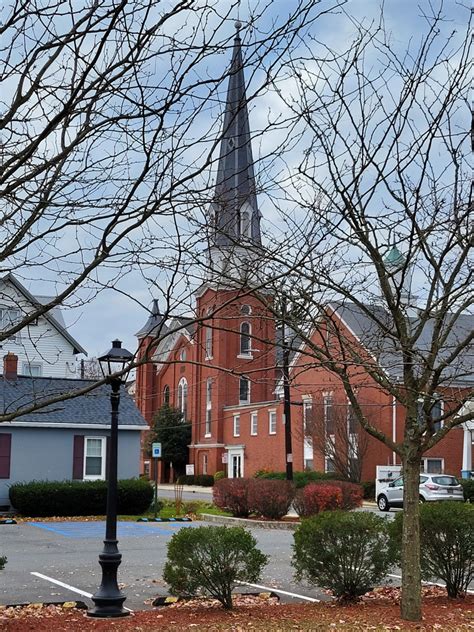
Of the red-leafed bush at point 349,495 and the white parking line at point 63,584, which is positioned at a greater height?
the red-leafed bush at point 349,495

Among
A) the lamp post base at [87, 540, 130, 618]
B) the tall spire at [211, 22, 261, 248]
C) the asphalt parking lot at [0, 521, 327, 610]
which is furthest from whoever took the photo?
the asphalt parking lot at [0, 521, 327, 610]

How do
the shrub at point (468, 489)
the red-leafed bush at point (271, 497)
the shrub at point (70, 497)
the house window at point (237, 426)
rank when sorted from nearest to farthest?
the red-leafed bush at point (271, 497) → the shrub at point (70, 497) → the shrub at point (468, 489) → the house window at point (237, 426)

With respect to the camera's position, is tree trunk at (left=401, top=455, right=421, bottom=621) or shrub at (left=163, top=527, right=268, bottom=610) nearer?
tree trunk at (left=401, top=455, right=421, bottom=621)

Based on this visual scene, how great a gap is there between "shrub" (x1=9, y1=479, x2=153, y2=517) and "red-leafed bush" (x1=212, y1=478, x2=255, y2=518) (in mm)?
2743

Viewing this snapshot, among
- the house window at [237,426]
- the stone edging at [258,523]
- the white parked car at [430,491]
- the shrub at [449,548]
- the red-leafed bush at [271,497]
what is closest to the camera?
the shrub at [449,548]

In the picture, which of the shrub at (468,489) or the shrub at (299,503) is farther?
the shrub at (468,489)

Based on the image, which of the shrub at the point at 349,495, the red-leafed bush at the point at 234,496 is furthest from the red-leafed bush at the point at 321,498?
the red-leafed bush at the point at 234,496

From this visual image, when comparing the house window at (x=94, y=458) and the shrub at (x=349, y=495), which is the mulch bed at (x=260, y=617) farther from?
the house window at (x=94, y=458)

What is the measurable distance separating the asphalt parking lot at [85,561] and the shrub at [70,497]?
6.09 ft

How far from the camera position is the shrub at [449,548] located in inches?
458

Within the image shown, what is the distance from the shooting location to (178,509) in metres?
30.3

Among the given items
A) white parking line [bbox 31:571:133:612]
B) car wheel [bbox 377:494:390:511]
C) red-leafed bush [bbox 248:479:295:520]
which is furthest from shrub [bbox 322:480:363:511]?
white parking line [bbox 31:571:133:612]

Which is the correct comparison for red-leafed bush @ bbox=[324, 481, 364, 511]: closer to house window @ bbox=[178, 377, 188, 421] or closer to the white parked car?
the white parked car

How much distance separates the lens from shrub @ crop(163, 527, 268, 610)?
1102cm
